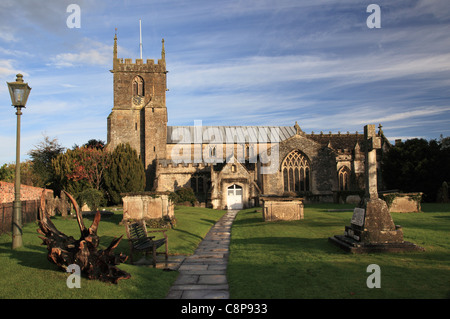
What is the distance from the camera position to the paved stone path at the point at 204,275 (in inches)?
253

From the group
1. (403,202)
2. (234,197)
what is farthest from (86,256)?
(234,197)

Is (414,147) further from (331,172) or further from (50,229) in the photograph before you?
(50,229)

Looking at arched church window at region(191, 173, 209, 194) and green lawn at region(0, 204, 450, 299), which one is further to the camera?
arched church window at region(191, 173, 209, 194)

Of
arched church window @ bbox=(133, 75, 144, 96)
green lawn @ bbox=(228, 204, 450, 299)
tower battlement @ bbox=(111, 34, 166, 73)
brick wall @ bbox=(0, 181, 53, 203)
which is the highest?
tower battlement @ bbox=(111, 34, 166, 73)

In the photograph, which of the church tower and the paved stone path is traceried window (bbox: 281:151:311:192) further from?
the paved stone path

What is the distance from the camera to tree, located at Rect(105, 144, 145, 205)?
32688 mm

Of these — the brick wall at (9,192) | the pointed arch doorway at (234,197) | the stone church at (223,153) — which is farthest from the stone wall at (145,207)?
the pointed arch doorway at (234,197)

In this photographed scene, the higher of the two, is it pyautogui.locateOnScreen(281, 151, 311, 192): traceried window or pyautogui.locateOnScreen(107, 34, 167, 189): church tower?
pyautogui.locateOnScreen(107, 34, 167, 189): church tower

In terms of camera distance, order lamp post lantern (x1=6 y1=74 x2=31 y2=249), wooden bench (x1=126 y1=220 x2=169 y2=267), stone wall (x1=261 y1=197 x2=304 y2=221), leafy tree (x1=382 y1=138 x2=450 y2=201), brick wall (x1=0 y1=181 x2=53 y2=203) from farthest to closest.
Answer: leafy tree (x1=382 y1=138 x2=450 y2=201)
brick wall (x1=0 y1=181 x2=53 y2=203)
stone wall (x1=261 y1=197 x2=304 y2=221)
lamp post lantern (x1=6 y1=74 x2=31 y2=249)
wooden bench (x1=126 y1=220 x2=169 y2=267)

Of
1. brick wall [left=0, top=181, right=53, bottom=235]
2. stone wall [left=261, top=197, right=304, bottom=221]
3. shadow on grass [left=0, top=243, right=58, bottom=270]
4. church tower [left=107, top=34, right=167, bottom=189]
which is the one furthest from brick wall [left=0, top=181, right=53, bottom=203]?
church tower [left=107, top=34, right=167, bottom=189]

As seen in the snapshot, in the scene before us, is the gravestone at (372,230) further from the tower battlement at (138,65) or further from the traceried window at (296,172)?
the tower battlement at (138,65)

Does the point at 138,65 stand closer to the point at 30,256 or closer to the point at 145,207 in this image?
the point at 145,207

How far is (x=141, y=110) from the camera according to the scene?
42.2m

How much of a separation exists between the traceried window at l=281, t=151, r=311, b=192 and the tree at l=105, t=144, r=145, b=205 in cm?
1535
